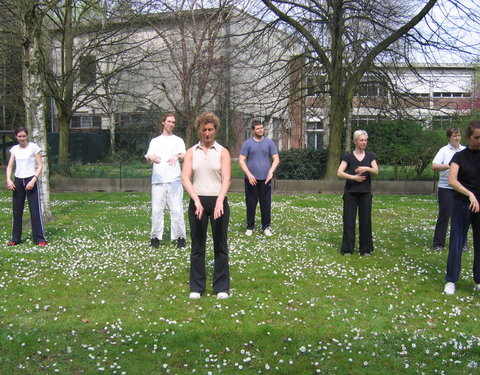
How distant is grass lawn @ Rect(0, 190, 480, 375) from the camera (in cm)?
404

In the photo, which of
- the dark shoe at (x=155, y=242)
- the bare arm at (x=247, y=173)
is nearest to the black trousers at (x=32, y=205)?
the dark shoe at (x=155, y=242)

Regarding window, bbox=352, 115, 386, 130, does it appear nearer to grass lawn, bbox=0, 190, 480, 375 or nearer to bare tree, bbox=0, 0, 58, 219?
grass lawn, bbox=0, 190, 480, 375

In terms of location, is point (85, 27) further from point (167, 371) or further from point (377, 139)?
point (167, 371)

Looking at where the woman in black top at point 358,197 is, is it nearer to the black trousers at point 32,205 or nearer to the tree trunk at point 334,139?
the black trousers at point 32,205

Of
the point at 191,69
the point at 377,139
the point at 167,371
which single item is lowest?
the point at 167,371

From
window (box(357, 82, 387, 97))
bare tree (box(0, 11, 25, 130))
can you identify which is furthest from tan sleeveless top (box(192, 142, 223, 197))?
window (box(357, 82, 387, 97))

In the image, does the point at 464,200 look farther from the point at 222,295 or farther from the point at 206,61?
the point at 206,61

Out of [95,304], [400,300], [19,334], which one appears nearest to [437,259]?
[400,300]

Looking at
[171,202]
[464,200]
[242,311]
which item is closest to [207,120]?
[242,311]

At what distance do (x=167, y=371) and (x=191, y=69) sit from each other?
72.2 feet

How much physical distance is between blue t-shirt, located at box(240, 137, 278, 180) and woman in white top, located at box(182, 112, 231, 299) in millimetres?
3299

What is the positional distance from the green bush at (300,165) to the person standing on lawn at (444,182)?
10.3 metres

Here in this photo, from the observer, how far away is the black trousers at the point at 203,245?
218 inches

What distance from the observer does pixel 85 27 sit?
20719 millimetres
